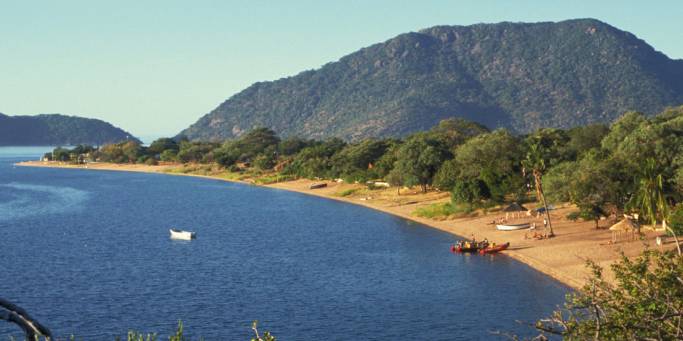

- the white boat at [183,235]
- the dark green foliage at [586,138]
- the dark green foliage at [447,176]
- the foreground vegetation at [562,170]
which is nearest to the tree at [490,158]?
the foreground vegetation at [562,170]

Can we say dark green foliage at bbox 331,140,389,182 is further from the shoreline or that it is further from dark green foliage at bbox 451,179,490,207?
dark green foliage at bbox 451,179,490,207

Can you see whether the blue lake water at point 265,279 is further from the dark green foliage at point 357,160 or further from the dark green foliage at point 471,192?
the dark green foliage at point 357,160

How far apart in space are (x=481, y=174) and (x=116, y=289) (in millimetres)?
57214

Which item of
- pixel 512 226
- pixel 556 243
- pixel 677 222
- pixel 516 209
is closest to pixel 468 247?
pixel 556 243

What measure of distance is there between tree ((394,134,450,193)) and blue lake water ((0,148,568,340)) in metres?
13.0

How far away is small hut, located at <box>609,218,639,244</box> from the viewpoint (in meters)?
71.2

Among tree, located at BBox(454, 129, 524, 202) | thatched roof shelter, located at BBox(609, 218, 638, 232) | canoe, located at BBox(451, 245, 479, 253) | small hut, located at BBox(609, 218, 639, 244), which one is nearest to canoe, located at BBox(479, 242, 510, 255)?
canoe, located at BBox(451, 245, 479, 253)

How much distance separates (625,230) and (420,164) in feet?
180

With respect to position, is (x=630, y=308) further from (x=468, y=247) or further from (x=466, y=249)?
(x=468, y=247)

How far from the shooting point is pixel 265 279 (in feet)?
214

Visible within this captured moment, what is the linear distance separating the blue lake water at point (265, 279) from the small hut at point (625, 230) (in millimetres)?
11188

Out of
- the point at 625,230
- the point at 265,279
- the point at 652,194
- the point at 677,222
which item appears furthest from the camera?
the point at 625,230

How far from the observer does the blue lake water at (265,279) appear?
50062mm

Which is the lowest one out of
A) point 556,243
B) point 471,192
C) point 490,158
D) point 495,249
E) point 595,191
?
point 495,249
